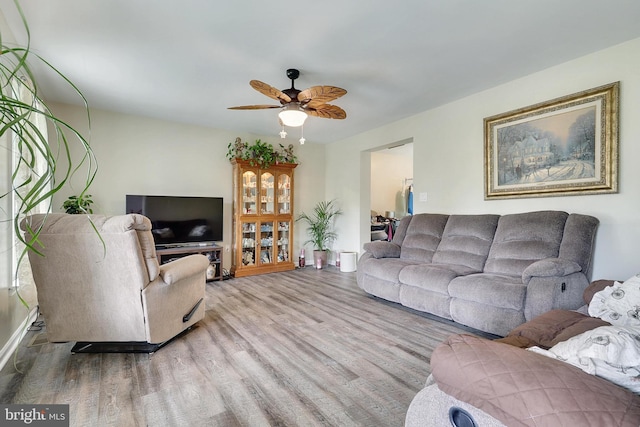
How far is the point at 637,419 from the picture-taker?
76 cm

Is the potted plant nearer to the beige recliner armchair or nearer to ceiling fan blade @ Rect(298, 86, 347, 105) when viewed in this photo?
ceiling fan blade @ Rect(298, 86, 347, 105)

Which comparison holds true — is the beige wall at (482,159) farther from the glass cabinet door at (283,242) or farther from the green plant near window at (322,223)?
the glass cabinet door at (283,242)

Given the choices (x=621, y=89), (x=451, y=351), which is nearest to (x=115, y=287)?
(x=451, y=351)

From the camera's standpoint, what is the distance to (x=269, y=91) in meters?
2.75

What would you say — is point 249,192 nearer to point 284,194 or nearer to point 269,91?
point 284,194

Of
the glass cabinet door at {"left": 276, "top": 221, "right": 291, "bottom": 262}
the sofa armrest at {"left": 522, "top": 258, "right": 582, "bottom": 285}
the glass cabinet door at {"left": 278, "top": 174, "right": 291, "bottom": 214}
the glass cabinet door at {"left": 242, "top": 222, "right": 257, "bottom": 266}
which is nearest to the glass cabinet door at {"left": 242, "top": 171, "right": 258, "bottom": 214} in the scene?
the glass cabinet door at {"left": 242, "top": 222, "right": 257, "bottom": 266}

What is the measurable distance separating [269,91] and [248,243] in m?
3.04

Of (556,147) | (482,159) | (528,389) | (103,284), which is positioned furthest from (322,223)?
(528,389)

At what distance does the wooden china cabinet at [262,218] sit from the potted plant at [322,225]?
1.77 feet

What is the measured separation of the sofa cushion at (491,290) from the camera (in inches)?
96.1

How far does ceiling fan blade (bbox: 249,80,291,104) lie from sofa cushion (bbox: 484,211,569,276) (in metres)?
2.54

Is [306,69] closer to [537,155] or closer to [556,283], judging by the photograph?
[537,155]

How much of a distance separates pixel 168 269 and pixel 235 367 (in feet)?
2.97

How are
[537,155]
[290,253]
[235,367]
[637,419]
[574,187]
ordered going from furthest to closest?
1. [290,253]
2. [537,155]
3. [574,187]
4. [235,367]
5. [637,419]
